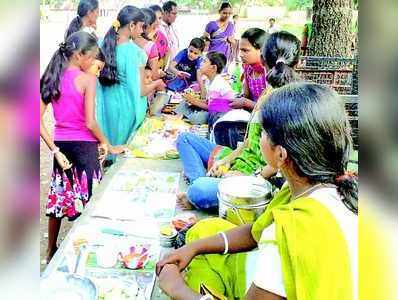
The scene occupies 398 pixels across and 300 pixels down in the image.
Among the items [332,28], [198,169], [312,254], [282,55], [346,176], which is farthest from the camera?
[198,169]

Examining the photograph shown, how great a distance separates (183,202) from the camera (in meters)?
1.94

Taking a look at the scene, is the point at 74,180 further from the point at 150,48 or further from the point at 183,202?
the point at 150,48

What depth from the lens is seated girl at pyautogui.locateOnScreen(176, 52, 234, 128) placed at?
1899 mm

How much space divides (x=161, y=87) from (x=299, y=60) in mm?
440

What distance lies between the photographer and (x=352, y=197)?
1456 millimetres

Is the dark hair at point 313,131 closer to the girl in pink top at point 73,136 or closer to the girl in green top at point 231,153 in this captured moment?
the girl in green top at point 231,153

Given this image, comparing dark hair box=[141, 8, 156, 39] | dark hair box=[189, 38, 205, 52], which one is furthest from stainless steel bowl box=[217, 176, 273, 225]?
dark hair box=[141, 8, 156, 39]

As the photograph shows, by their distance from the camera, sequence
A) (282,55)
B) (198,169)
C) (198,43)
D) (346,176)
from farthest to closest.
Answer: (198,169) < (198,43) < (282,55) < (346,176)

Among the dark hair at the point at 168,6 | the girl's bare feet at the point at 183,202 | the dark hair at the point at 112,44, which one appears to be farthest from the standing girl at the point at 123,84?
the girl's bare feet at the point at 183,202

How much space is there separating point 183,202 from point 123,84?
402mm

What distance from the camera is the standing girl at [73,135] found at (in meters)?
1.75

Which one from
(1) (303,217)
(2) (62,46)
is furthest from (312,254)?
(2) (62,46)
